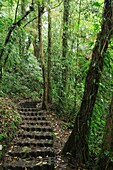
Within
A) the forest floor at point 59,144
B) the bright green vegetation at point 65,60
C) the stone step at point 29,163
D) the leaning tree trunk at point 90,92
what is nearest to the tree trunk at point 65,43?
the bright green vegetation at point 65,60

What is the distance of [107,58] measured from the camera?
359cm

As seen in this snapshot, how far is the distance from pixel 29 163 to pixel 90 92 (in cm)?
174

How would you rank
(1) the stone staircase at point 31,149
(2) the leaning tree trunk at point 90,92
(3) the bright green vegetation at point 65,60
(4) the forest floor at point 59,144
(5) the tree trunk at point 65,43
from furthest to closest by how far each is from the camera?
1. (5) the tree trunk at point 65,43
2. (3) the bright green vegetation at point 65,60
3. (4) the forest floor at point 59,144
4. (1) the stone staircase at point 31,149
5. (2) the leaning tree trunk at point 90,92

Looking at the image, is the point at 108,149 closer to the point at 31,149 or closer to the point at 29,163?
the point at 29,163

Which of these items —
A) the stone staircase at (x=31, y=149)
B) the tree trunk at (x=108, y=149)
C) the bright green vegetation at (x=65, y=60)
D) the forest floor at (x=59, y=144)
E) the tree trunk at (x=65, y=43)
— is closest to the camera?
the tree trunk at (x=108, y=149)

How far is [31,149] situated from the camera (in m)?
4.20

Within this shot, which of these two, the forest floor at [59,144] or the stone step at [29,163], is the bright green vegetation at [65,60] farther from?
the stone step at [29,163]

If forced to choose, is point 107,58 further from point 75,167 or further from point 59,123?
point 59,123

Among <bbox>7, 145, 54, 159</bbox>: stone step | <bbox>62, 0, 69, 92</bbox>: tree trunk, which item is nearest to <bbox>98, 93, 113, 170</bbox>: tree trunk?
<bbox>7, 145, 54, 159</bbox>: stone step

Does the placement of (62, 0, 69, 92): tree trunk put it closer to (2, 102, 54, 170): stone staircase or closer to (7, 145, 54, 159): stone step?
(2, 102, 54, 170): stone staircase

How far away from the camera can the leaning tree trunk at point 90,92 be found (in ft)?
11.2

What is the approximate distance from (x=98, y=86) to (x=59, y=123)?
12.0ft

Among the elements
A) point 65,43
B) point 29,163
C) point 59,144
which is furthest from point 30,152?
point 65,43

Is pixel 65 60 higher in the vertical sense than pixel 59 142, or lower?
higher
